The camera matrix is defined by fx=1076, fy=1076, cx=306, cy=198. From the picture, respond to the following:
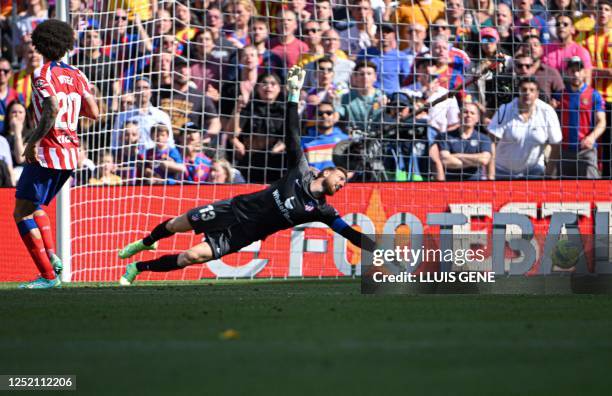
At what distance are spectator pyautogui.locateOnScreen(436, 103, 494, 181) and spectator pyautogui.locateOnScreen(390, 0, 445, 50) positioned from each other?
153cm

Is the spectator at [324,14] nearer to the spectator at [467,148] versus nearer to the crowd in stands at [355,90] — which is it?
the crowd in stands at [355,90]

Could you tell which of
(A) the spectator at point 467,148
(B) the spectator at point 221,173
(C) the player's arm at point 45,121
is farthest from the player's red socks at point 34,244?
(A) the spectator at point 467,148

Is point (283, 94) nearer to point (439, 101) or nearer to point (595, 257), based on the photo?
point (439, 101)

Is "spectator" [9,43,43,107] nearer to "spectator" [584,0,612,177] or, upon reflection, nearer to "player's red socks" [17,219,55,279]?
"player's red socks" [17,219,55,279]

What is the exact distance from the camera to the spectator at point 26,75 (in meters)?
15.9

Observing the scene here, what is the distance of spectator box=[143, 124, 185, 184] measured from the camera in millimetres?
14297

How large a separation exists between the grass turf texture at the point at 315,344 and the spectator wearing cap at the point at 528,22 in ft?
25.7

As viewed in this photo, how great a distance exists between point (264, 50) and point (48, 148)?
267 inches

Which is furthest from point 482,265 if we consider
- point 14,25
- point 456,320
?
point 14,25

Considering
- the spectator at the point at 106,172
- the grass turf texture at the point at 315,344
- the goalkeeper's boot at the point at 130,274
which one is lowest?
the grass turf texture at the point at 315,344

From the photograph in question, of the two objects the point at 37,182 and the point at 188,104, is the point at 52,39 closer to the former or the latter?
the point at 37,182

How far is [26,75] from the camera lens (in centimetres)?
1611

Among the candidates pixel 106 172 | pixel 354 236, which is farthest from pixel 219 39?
pixel 354 236

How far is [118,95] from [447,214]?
181 inches
